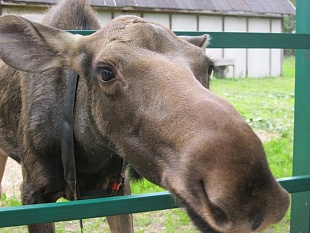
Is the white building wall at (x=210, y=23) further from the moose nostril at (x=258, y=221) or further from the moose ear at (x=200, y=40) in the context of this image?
the moose nostril at (x=258, y=221)

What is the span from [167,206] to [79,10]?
2116 millimetres

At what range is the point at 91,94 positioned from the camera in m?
3.13

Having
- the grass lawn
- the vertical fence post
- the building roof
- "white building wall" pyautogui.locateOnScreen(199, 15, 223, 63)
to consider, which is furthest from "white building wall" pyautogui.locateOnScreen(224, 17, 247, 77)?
the vertical fence post

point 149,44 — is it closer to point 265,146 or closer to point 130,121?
point 130,121

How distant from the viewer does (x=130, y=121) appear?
268 cm

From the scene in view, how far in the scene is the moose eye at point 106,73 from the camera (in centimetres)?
276

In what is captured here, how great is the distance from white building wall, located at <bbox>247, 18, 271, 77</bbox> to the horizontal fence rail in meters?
22.6

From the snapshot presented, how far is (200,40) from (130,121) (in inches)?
39.5

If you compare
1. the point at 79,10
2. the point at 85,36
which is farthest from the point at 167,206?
the point at 79,10

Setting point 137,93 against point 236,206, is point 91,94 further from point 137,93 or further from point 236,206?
point 236,206

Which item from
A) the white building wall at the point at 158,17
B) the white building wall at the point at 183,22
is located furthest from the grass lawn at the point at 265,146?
the white building wall at the point at 183,22

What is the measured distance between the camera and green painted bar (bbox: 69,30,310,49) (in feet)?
10.8

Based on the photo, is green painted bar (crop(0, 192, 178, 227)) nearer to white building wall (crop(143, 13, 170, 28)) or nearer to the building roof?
the building roof

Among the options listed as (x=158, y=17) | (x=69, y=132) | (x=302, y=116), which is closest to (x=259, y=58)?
(x=158, y=17)
